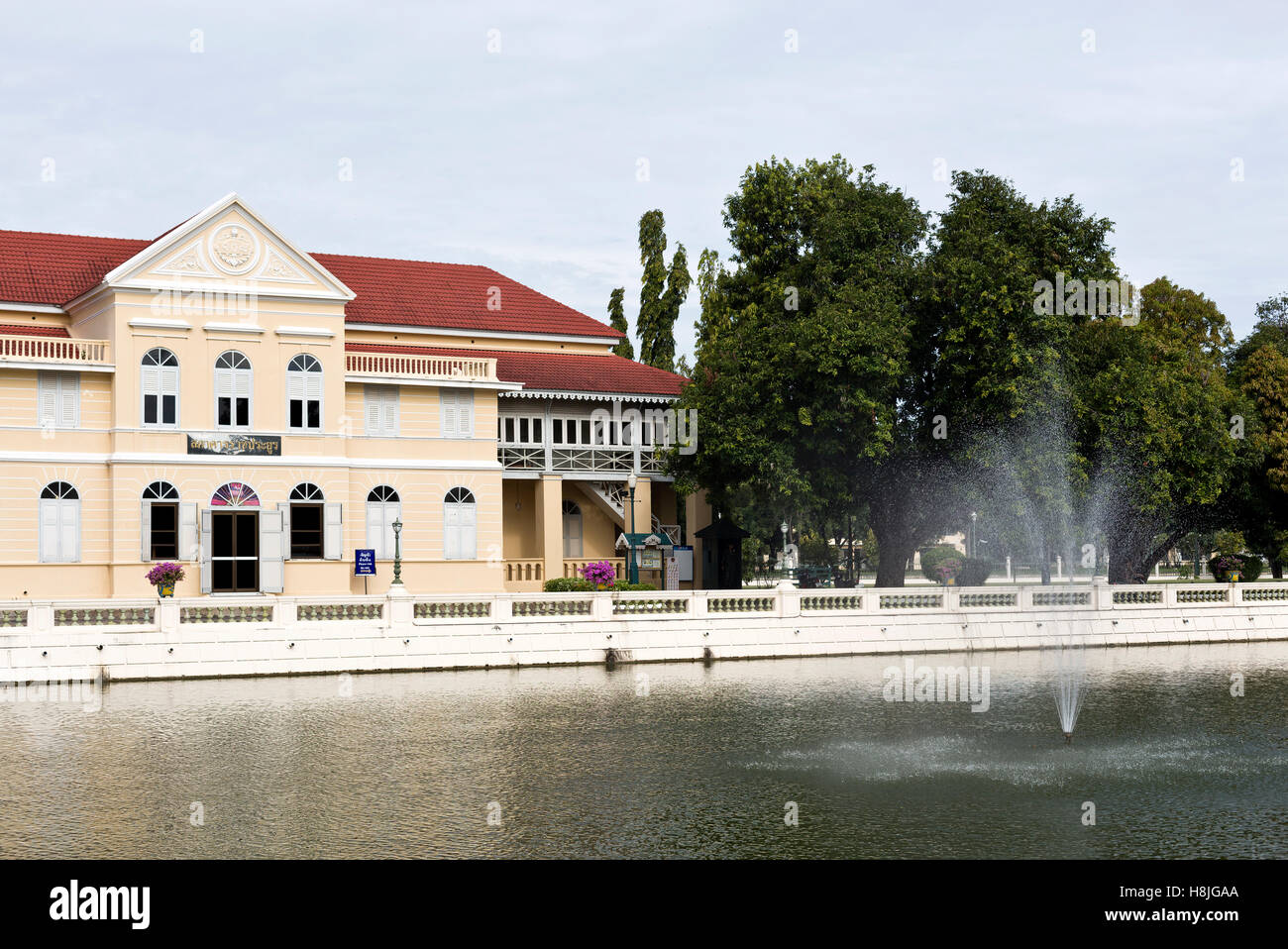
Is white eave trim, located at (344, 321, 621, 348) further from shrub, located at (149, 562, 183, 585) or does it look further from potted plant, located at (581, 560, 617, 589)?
shrub, located at (149, 562, 183, 585)

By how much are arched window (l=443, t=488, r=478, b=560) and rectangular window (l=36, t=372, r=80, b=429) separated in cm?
1060

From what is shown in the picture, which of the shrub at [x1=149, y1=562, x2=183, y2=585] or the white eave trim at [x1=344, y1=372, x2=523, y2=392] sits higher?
the white eave trim at [x1=344, y1=372, x2=523, y2=392]

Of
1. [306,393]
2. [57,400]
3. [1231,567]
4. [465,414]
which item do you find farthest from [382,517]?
[1231,567]

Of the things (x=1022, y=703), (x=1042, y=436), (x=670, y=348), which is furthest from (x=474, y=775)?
(x=670, y=348)

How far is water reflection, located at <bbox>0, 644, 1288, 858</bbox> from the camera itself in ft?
40.2

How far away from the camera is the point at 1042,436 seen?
3847cm

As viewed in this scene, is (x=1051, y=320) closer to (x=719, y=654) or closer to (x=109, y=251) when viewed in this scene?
(x=719, y=654)

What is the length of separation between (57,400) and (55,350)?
139cm

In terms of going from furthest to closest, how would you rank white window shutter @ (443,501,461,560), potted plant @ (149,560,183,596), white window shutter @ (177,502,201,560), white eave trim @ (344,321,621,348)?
white eave trim @ (344,321,621,348) < white window shutter @ (443,501,461,560) < white window shutter @ (177,502,201,560) < potted plant @ (149,560,183,596)

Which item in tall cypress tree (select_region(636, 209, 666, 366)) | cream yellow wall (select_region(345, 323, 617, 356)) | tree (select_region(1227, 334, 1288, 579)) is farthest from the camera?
tall cypress tree (select_region(636, 209, 666, 366))

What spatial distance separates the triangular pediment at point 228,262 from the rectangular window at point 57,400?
2872 millimetres

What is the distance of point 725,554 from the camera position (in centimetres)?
4228

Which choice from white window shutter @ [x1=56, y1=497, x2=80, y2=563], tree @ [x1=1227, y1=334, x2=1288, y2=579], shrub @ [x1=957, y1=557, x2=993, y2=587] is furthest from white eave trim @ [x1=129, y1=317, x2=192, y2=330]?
shrub @ [x1=957, y1=557, x2=993, y2=587]

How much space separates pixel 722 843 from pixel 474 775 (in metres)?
4.25
